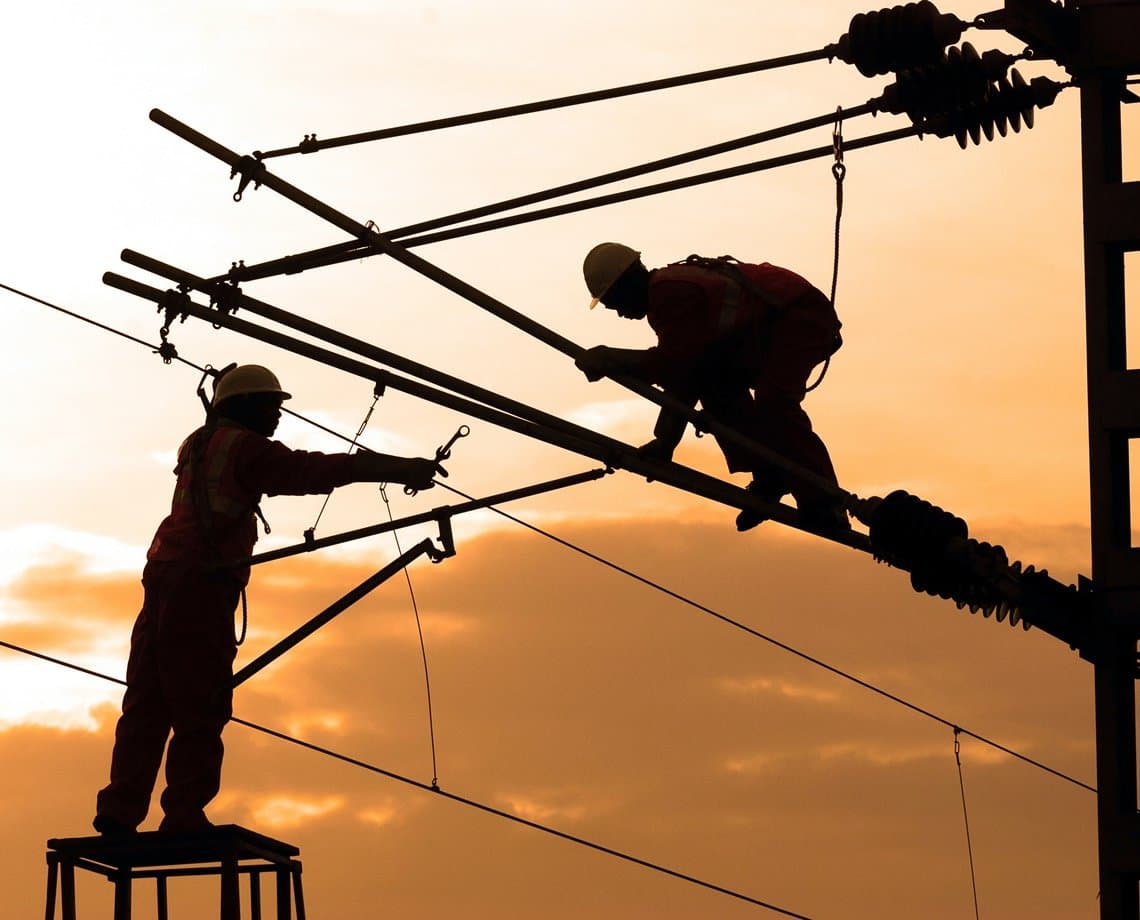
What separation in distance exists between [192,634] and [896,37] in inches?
221

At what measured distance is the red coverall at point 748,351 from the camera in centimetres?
1329

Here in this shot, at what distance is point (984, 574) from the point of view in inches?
515

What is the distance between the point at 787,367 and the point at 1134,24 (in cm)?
310

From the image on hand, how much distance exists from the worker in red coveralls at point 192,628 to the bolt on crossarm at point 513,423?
4.60 ft

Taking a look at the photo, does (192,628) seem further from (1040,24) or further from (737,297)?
(1040,24)

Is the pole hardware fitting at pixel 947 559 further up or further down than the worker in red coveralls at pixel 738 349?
further down

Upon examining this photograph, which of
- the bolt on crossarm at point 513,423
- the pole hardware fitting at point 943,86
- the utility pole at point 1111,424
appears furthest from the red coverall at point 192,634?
the utility pole at point 1111,424

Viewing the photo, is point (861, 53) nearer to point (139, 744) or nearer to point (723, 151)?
point (723, 151)

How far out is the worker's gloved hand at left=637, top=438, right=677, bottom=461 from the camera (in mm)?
13492

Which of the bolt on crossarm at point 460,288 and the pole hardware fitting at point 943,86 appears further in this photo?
the pole hardware fitting at point 943,86

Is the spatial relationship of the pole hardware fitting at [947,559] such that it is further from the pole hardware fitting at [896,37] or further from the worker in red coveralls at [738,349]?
the pole hardware fitting at [896,37]


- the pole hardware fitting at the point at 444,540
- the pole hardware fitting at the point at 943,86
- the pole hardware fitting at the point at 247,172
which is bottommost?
the pole hardware fitting at the point at 444,540

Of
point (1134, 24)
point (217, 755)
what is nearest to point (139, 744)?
point (217, 755)

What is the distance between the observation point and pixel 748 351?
13.5 metres
